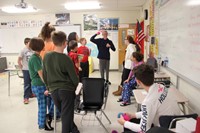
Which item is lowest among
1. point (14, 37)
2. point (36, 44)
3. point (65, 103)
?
point (65, 103)

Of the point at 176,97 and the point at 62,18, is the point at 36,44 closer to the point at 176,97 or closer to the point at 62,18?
the point at 176,97

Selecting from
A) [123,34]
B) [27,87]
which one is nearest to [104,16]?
[123,34]

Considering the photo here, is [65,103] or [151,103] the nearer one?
[151,103]

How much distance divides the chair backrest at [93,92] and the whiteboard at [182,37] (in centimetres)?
118

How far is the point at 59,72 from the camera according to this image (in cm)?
239

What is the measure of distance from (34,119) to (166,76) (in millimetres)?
2456

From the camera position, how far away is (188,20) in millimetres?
2543

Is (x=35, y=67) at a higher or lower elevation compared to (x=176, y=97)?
higher

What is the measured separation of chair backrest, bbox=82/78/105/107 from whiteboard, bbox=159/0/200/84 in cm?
118

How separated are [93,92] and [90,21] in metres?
5.86

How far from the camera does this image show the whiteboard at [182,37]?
233cm

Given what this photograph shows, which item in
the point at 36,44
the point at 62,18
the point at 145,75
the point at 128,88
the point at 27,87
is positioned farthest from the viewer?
the point at 62,18

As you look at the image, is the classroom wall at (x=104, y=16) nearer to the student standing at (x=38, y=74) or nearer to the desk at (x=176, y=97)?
the student standing at (x=38, y=74)

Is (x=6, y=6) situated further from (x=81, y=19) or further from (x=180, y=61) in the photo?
(x=180, y=61)
